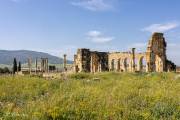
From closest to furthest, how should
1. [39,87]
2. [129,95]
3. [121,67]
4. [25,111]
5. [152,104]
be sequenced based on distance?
[25,111] < [152,104] < [129,95] < [39,87] < [121,67]

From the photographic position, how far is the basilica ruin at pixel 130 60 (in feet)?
177

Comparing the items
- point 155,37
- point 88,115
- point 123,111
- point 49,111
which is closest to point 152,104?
point 123,111

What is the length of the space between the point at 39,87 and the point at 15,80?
10.1 ft

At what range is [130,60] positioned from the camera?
61.1 metres

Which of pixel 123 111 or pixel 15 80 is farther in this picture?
pixel 15 80

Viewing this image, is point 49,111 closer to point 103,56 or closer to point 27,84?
point 27,84

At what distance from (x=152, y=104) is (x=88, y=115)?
2956mm

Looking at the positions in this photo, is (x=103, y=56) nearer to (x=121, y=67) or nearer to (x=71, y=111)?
(x=121, y=67)

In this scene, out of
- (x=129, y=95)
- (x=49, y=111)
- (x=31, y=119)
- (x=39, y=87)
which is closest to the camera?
(x=31, y=119)

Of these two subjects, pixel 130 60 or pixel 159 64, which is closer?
pixel 159 64

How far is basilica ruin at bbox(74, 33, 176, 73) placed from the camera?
54.0m

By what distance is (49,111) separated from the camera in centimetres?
1021

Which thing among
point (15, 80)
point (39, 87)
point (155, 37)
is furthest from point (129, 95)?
point (155, 37)

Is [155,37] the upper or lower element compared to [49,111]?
upper
